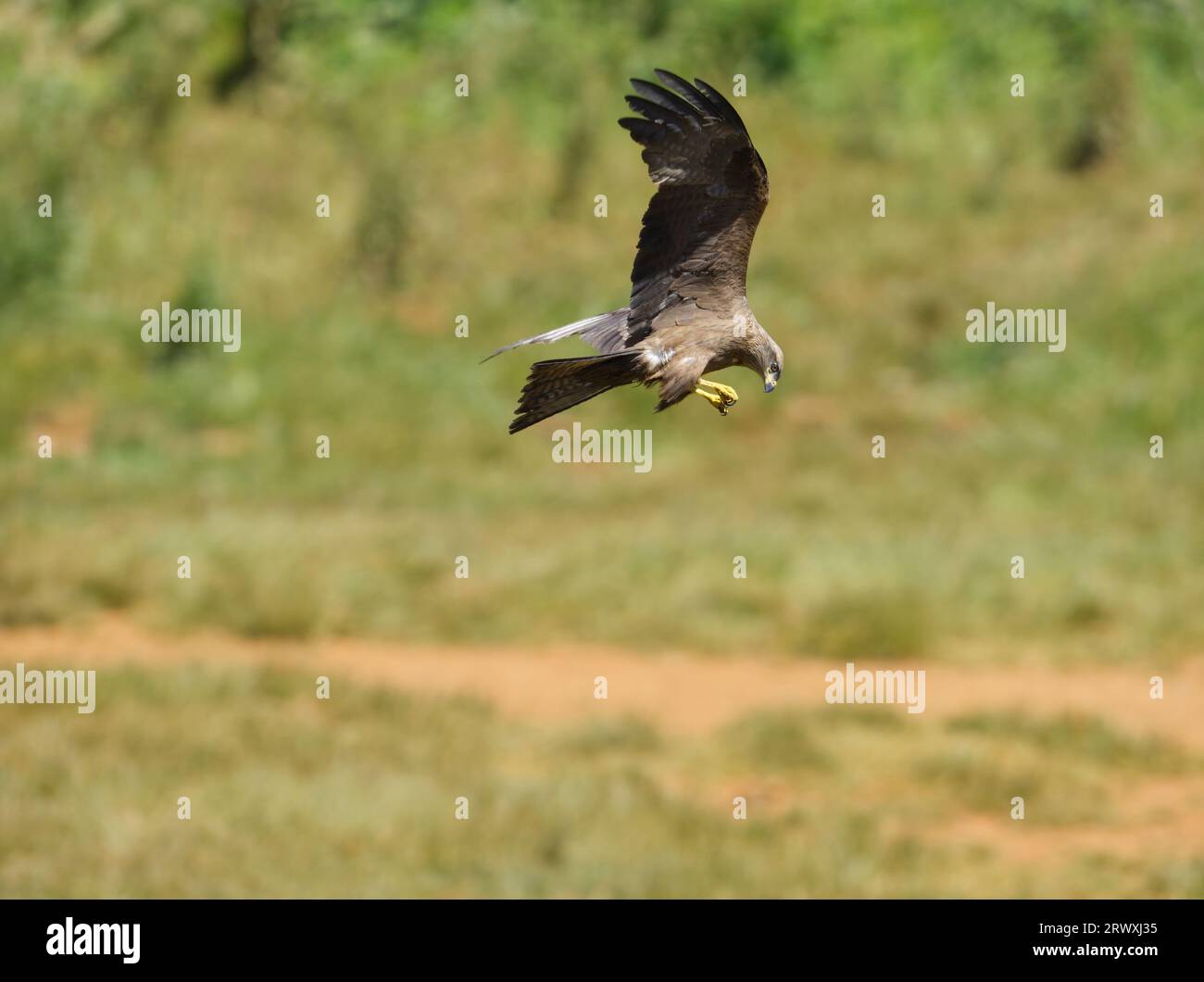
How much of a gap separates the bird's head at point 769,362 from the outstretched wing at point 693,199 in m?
0.19

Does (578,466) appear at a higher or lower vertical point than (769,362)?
higher

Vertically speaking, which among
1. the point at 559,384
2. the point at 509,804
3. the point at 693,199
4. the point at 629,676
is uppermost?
the point at 693,199

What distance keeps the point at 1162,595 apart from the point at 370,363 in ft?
28.3

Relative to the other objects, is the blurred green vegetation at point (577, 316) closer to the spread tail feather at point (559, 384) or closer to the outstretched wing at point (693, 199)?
the outstretched wing at point (693, 199)

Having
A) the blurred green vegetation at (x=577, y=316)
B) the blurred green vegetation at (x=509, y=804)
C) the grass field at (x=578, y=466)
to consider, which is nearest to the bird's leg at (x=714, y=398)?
the blurred green vegetation at (x=509, y=804)

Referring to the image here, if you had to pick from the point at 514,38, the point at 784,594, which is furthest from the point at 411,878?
the point at 514,38

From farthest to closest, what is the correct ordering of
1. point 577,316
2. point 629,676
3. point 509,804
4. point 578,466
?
point 577,316 < point 578,466 < point 629,676 < point 509,804

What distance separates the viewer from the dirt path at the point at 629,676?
14.1m

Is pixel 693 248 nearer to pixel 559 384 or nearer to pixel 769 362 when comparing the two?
pixel 769 362

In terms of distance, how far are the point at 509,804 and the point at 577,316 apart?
8.85 m

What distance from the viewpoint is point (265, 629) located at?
15258mm

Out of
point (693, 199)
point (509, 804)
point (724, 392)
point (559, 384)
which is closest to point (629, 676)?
point (509, 804)

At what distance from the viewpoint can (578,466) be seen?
19328 mm

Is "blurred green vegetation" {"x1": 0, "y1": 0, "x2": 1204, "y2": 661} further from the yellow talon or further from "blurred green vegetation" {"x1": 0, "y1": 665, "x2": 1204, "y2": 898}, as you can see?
the yellow talon
